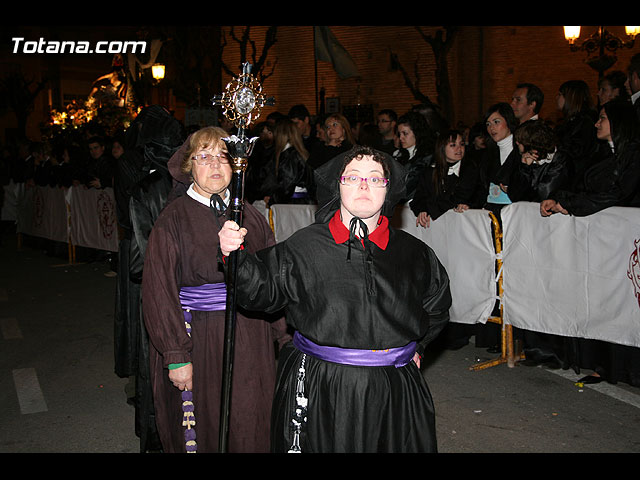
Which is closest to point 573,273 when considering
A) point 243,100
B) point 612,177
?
point 612,177

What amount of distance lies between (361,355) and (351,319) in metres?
0.16

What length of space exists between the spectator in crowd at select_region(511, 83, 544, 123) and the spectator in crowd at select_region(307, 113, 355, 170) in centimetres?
229

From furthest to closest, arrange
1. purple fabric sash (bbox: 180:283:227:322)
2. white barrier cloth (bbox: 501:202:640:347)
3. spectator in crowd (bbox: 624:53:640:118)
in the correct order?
spectator in crowd (bbox: 624:53:640:118)
white barrier cloth (bbox: 501:202:640:347)
purple fabric sash (bbox: 180:283:227:322)

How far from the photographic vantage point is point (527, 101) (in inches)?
294

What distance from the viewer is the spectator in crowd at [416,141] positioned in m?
7.66

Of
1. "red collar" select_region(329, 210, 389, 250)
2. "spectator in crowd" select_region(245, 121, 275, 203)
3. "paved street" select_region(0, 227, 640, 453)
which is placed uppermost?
"spectator in crowd" select_region(245, 121, 275, 203)

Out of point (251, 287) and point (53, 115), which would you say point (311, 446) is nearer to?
point (251, 287)

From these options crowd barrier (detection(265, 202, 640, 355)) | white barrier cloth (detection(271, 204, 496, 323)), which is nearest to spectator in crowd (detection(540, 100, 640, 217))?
crowd barrier (detection(265, 202, 640, 355))

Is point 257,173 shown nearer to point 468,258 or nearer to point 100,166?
point 468,258

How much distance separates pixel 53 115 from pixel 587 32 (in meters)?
14.8

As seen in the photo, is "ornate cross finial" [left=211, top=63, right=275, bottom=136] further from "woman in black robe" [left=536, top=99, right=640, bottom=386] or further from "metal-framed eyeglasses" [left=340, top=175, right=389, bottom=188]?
"woman in black robe" [left=536, top=99, right=640, bottom=386]

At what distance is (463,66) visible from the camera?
21.7 meters

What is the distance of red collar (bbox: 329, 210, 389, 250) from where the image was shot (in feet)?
10.1

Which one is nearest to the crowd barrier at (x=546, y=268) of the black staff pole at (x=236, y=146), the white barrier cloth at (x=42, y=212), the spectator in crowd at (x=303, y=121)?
the spectator in crowd at (x=303, y=121)
